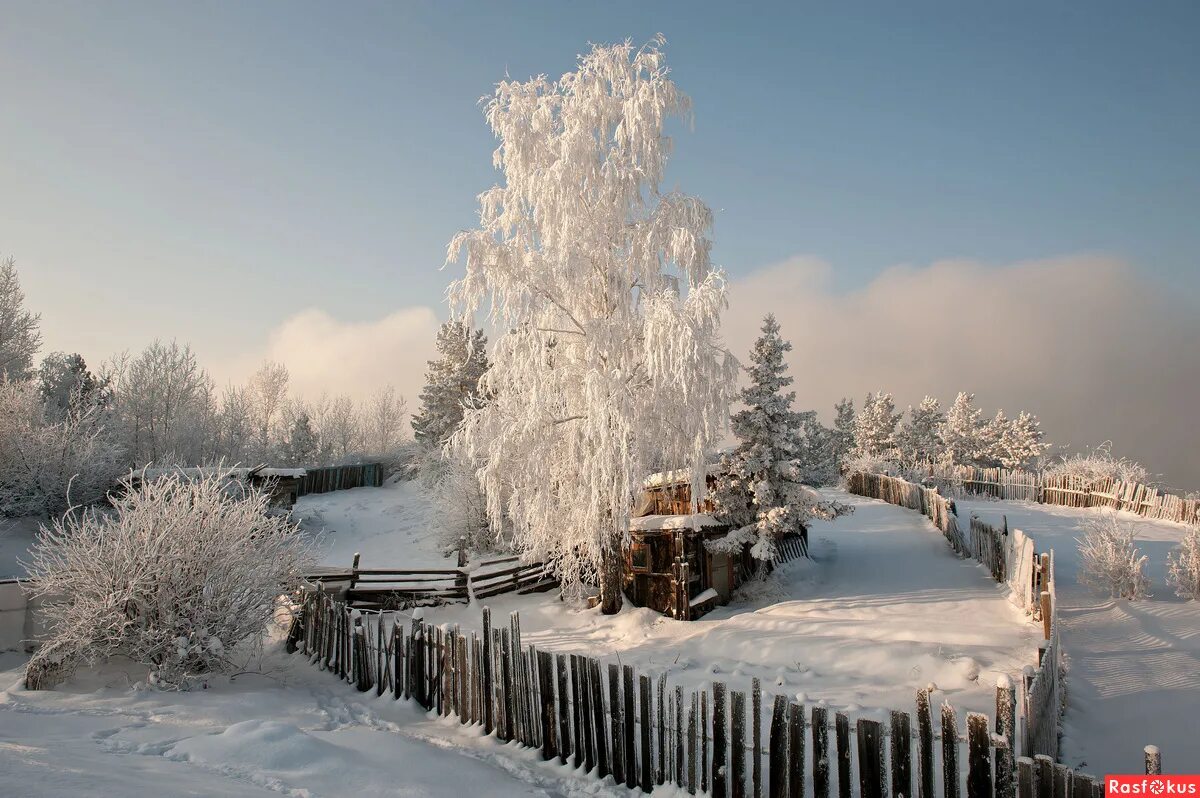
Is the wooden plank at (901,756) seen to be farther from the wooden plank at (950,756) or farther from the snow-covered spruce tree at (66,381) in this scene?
the snow-covered spruce tree at (66,381)

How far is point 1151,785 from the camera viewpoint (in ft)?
15.5

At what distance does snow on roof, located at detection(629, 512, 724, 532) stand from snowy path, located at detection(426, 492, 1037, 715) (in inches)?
80.0

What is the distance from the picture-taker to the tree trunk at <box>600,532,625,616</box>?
15688mm

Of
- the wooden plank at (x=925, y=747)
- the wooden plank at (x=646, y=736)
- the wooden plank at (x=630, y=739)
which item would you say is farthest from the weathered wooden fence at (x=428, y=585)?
the wooden plank at (x=925, y=747)

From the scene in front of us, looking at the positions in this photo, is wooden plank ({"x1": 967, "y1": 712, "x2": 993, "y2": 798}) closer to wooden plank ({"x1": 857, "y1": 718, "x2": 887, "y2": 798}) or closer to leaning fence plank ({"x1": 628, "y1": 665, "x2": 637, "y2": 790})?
wooden plank ({"x1": 857, "y1": 718, "x2": 887, "y2": 798})

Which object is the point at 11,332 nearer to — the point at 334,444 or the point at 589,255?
the point at 334,444

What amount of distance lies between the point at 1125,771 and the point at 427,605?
45.9 feet

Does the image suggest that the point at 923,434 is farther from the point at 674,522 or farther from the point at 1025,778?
the point at 1025,778

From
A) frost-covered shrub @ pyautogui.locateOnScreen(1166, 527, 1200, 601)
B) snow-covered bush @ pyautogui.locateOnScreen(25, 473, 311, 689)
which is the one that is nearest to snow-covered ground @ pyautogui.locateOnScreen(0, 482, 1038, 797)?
snow-covered bush @ pyautogui.locateOnScreen(25, 473, 311, 689)

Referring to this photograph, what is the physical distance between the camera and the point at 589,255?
14836mm

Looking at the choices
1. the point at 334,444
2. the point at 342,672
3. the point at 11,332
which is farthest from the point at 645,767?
the point at 334,444

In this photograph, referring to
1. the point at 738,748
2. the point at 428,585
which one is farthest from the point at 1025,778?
the point at 428,585

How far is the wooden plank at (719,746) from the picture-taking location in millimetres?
6438

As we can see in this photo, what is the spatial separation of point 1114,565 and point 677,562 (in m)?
9.45
